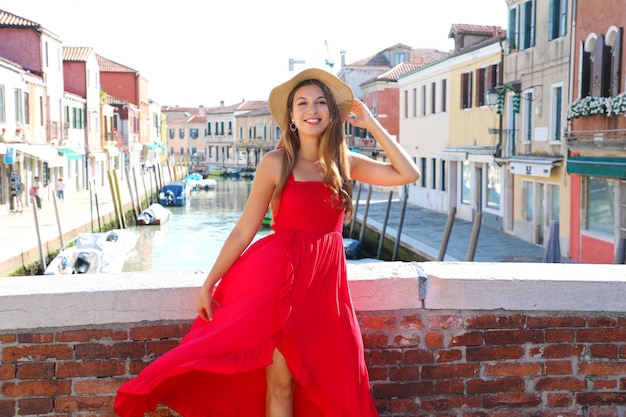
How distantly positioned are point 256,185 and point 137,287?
58 centimetres

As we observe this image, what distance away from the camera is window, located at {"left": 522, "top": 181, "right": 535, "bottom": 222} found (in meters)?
17.2

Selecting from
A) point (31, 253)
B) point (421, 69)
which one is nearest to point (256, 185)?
point (31, 253)

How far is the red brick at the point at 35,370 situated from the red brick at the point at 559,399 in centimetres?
178

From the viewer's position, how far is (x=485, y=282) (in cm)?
272

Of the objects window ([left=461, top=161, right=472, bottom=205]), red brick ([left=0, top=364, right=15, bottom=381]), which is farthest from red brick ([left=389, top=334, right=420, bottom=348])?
window ([left=461, top=161, right=472, bottom=205])

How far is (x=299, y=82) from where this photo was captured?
97.5 inches

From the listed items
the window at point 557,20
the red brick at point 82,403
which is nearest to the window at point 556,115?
the window at point 557,20

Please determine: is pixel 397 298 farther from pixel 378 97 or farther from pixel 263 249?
pixel 378 97

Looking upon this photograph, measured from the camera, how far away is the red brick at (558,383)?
2.80 meters

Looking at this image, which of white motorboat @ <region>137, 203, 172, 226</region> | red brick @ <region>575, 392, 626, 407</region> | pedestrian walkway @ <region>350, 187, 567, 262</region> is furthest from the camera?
white motorboat @ <region>137, 203, 172, 226</region>

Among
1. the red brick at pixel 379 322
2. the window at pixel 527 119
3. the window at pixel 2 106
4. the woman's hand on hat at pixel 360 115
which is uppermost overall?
the window at pixel 2 106

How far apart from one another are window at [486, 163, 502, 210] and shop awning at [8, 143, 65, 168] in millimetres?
14014

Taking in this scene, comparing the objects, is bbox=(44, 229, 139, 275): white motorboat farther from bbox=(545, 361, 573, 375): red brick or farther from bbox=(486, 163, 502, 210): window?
bbox=(545, 361, 573, 375): red brick

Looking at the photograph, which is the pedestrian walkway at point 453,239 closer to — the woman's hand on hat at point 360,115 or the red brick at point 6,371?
the woman's hand on hat at point 360,115
